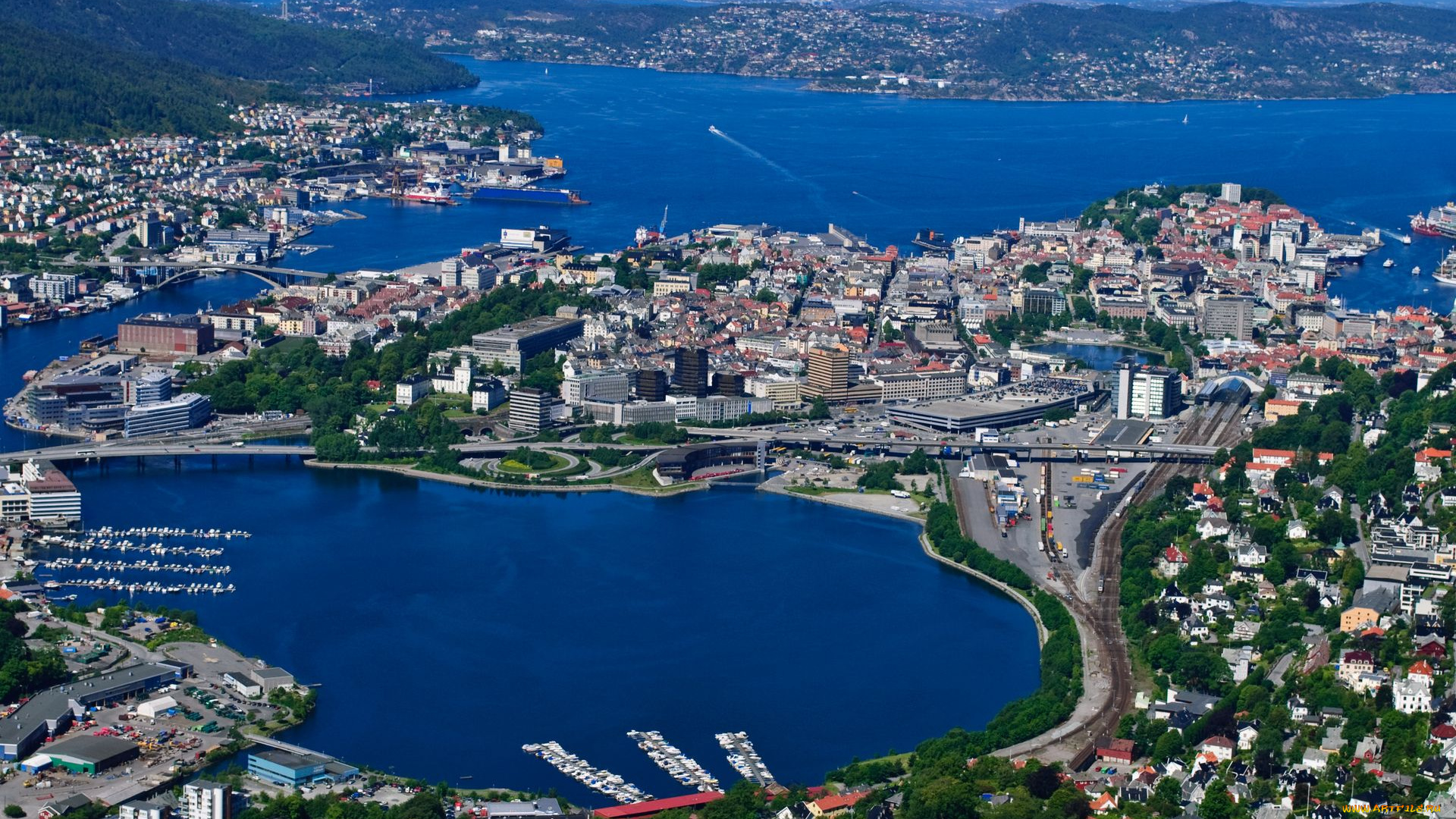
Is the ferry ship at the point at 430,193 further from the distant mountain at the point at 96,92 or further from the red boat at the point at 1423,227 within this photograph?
the red boat at the point at 1423,227

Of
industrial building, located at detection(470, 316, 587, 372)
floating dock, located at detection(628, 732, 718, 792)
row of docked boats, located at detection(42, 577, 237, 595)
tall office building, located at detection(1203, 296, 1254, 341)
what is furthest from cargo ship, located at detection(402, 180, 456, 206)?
floating dock, located at detection(628, 732, 718, 792)

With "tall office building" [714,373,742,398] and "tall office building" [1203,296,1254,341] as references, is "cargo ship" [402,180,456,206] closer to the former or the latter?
"tall office building" [1203,296,1254,341]

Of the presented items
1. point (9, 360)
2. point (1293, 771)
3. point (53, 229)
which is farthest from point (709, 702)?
point (53, 229)

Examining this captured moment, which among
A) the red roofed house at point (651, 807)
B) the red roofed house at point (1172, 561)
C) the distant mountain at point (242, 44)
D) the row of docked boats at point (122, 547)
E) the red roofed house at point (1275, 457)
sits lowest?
the red roofed house at point (651, 807)

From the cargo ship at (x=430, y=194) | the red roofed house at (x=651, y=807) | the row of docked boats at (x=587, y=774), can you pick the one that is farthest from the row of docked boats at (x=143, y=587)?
the cargo ship at (x=430, y=194)

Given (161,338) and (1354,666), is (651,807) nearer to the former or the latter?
(1354,666)

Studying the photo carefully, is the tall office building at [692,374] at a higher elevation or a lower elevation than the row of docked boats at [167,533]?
higher
